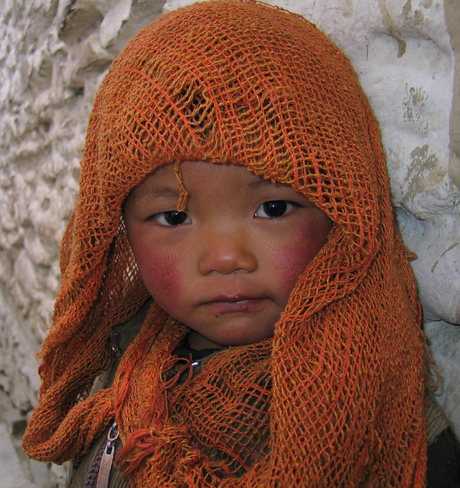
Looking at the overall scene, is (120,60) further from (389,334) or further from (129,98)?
(389,334)

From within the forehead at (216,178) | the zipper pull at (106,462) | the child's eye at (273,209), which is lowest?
the zipper pull at (106,462)

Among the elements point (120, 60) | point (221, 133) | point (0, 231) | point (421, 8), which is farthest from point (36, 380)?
point (421, 8)

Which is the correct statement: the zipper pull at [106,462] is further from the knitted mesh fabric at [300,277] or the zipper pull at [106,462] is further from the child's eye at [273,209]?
the child's eye at [273,209]

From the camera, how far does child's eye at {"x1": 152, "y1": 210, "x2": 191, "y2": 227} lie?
2.81 ft

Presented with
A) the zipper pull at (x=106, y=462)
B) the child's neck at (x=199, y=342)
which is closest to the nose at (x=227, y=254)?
the child's neck at (x=199, y=342)

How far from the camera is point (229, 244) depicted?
0.79 metres

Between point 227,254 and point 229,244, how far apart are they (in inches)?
0.7

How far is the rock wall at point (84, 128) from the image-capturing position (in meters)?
0.84

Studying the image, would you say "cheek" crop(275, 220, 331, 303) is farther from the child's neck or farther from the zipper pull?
the zipper pull

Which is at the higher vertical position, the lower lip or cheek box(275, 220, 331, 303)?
cheek box(275, 220, 331, 303)

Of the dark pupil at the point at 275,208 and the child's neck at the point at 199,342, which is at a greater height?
the dark pupil at the point at 275,208

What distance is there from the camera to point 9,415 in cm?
183

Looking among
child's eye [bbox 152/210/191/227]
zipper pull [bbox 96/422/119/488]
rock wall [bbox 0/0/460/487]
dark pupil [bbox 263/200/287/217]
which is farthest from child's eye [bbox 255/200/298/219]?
zipper pull [bbox 96/422/119/488]

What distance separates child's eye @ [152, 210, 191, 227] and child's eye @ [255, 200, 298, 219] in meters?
0.13
